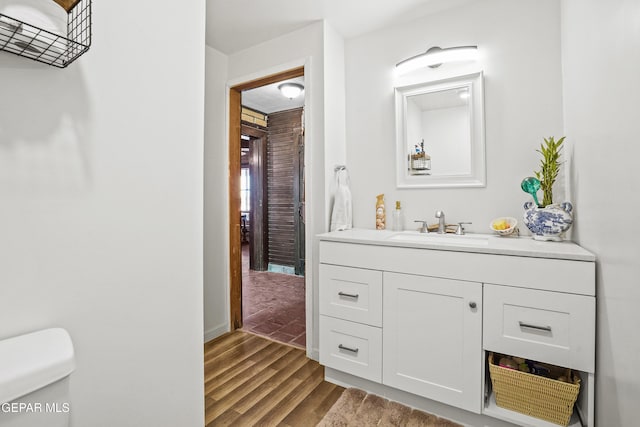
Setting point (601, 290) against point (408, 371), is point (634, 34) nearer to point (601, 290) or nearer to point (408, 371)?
point (601, 290)

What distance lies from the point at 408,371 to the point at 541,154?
1.51 m

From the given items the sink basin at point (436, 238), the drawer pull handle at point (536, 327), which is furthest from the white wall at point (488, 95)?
the drawer pull handle at point (536, 327)

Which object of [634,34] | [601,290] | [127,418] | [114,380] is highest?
[634,34]

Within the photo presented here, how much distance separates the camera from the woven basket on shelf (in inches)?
50.3

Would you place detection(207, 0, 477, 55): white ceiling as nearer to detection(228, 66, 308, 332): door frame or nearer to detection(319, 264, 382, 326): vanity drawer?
detection(228, 66, 308, 332): door frame

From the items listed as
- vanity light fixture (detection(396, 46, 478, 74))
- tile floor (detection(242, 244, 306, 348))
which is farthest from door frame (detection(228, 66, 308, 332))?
vanity light fixture (detection(396, 46, 478, 74))

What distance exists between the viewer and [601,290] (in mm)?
1151

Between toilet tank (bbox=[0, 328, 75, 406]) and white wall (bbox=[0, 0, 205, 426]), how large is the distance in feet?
0.20

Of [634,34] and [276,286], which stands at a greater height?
[634,34]

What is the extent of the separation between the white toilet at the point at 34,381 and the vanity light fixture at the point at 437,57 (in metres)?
2.29

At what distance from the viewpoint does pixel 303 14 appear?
2113mm

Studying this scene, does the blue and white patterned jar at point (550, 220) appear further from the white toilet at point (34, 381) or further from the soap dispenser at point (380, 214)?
the white toilet at point (34, 381)

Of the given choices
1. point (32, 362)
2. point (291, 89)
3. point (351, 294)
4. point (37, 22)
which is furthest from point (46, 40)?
point (291, 89)

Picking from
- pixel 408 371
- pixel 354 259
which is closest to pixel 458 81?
pixel 354 259
